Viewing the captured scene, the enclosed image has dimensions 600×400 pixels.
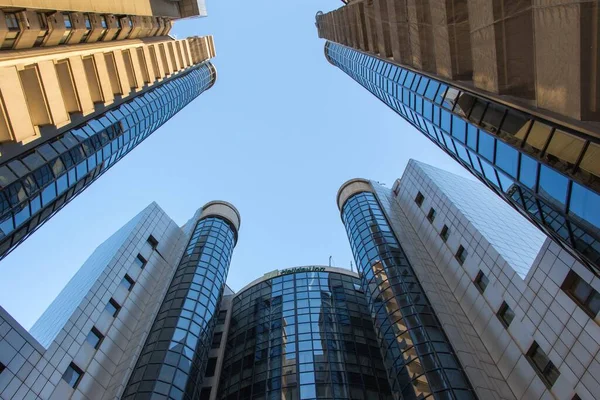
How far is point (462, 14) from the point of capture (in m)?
17.4

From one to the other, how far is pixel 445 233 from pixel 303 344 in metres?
18.5

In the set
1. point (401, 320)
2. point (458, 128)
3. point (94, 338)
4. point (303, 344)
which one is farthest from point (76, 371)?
point (458, 128)

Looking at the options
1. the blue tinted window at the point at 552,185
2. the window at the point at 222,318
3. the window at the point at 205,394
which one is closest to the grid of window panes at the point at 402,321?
the blue tinted window at the point at 552,185

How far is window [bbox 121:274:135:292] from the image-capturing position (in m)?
44.6

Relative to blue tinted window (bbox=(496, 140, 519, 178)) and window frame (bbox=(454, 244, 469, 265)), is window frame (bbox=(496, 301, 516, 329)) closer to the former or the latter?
window frame (bbox=(454, 244, 469, 265))

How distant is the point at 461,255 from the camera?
128 feet

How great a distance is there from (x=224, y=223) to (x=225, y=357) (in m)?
20.0

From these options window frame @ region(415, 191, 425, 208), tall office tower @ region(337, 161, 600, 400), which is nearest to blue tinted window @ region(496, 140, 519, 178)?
tall office tower @ region(337, 161, 600, 400)

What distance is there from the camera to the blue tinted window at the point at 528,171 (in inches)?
643

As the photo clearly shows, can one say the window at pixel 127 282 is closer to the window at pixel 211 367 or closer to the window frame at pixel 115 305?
the window frame at pixel 115 305

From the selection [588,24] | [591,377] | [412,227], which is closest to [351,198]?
[412,227]

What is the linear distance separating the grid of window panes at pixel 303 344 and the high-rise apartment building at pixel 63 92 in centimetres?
2405

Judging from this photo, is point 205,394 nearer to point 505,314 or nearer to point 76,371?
point 76,371

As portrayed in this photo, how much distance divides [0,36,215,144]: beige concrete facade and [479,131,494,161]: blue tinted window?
825 inches
